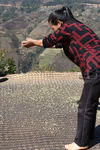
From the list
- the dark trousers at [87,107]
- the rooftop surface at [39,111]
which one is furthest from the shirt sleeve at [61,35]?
the rooftop surface at [39,111]

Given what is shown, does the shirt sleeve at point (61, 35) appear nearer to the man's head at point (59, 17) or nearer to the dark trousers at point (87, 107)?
the man's head at point (59, 17)

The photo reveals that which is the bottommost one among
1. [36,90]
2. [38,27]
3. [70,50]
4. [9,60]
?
[38,27]

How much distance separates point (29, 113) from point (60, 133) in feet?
2.66

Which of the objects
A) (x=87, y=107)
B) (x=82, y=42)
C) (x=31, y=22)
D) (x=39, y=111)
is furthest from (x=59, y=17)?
(x=31, y=22)

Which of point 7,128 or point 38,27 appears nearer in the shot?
point 7,128

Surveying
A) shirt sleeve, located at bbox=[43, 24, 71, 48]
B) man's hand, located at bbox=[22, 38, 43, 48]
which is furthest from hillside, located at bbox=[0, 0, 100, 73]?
shirt sleeve, located at bbox=[43, 24, 71, 48]

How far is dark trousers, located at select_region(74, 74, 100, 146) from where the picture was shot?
7.86 ft

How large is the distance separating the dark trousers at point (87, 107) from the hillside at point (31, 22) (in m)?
55.5

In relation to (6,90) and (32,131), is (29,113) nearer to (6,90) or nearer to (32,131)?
(32,131)

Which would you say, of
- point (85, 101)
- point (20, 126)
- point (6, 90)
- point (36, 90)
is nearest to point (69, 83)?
point (36, 90)

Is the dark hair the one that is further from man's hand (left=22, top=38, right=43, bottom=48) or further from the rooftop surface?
the rooftop surface

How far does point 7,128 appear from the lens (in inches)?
132

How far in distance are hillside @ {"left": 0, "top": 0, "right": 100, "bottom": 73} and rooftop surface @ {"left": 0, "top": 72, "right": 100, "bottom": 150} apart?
52.3m

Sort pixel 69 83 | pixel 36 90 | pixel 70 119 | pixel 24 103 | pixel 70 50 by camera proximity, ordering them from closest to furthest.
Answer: pixel 70 50, pixel 70 119, pixel 24 103, pixel 36 90, pixel 69 83
